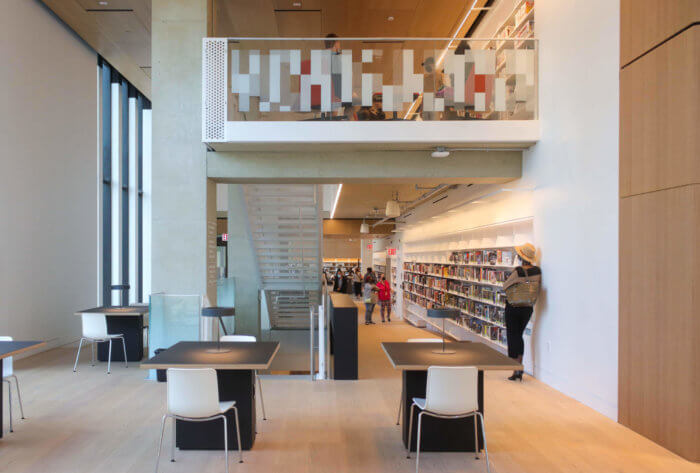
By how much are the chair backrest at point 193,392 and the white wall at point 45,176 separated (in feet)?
18.1

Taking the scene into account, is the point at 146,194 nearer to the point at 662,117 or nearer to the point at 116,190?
the point at 116,190

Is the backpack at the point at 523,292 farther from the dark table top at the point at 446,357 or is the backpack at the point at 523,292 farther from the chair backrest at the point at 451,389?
the chair backrest at the point at 451,389

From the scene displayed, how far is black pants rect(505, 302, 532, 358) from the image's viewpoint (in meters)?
6.18

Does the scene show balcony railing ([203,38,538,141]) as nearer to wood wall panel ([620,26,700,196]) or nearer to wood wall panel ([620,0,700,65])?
wood wall panel ([620,0,700,65])

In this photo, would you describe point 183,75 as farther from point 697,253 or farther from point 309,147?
point 697,253

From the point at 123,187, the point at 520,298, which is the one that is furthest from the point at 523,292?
the point at 123,187

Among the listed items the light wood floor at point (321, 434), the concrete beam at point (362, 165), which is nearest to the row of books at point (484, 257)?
the concrete beam at point (362, 165)

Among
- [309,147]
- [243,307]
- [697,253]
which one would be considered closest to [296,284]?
[243,307]

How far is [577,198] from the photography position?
5.42m

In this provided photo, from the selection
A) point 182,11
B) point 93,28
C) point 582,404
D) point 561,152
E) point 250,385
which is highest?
point 93,28

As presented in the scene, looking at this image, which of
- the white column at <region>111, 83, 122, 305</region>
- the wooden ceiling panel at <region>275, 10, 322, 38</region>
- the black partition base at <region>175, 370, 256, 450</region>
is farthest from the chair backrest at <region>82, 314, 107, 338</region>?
the wooden ceiling panel at <region>275, 10, 322, 38</region>

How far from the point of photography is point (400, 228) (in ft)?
52.0

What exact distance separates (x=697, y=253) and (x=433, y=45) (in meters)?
4.09

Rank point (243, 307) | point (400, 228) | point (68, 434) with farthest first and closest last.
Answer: point (400, 228) → point (243, 307) → point (68, 434)
